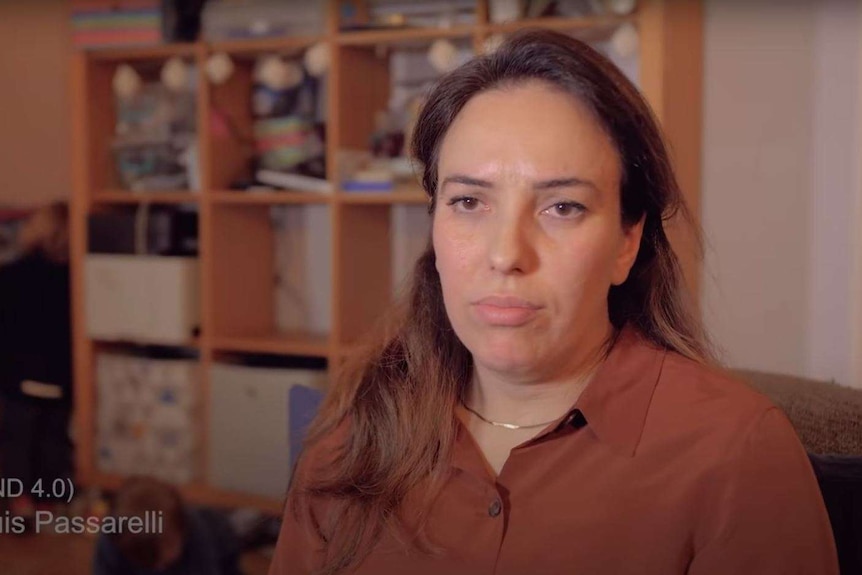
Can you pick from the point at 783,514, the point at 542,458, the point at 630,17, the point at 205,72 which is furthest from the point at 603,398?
the point at 205,72

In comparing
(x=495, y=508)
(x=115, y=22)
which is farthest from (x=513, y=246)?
(x=115, y=22)

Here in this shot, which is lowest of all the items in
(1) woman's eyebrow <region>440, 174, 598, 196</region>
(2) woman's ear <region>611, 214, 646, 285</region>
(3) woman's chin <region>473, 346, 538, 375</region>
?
(3) woman's chin <region>473, 346, 538, 375</region>

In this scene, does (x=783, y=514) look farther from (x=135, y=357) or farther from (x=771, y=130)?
(x=135, y=357)

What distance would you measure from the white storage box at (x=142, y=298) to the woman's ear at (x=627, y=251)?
203cm

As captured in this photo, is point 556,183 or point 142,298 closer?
point 556,183

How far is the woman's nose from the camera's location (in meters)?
0.98

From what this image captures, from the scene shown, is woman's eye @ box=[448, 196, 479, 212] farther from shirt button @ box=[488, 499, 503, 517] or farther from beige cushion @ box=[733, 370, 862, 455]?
beige cushion @ box=[733, 370, 862, 455]

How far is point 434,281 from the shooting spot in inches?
50.0

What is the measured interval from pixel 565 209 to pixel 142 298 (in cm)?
220

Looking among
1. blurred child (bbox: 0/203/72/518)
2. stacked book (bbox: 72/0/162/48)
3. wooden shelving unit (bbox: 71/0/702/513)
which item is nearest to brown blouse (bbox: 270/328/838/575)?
wooden shelving unit (bbox: 71/0/702/513)

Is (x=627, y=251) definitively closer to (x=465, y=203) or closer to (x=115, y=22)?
(x=465, y=203)

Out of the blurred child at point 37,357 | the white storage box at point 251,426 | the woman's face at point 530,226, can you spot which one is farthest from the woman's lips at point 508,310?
the blurred child at point 37,357

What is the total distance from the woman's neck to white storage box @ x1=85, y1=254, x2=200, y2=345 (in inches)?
77.0

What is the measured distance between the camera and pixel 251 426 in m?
2.81
